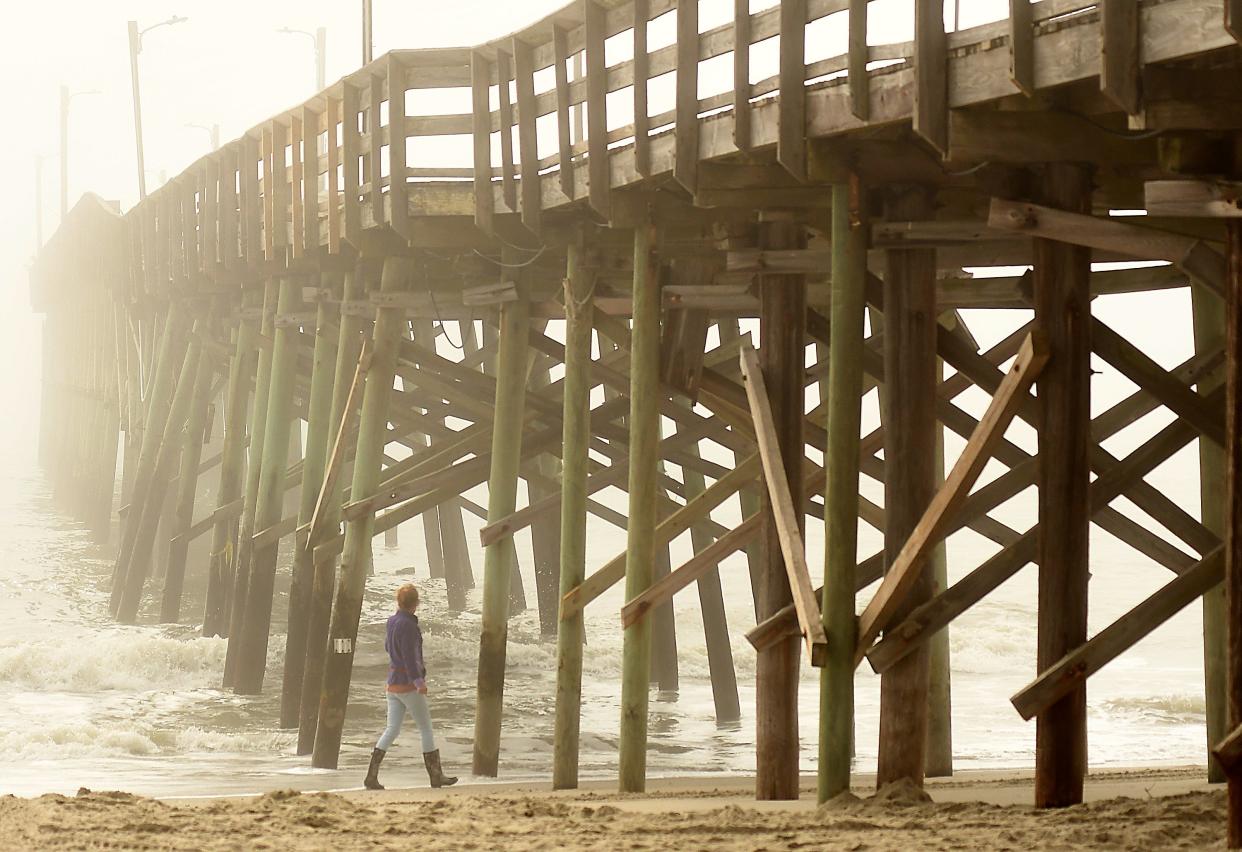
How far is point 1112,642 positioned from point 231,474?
12.7 m

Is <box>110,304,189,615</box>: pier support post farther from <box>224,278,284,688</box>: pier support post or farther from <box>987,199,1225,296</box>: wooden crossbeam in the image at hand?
<box>987,199,1225,296</box>: wooden crossbeam

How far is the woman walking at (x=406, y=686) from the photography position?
9.89 metres

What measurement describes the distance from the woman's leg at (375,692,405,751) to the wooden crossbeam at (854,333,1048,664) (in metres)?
3.58

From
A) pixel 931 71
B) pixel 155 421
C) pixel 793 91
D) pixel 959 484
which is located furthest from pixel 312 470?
pixel 155 421

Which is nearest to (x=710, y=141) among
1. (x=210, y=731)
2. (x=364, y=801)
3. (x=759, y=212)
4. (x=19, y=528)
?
(x=759, y=212)

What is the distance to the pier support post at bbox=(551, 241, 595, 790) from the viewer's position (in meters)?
9.84

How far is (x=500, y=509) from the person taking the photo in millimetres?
11008

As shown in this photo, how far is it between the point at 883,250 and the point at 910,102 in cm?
90

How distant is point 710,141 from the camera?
8312 mm

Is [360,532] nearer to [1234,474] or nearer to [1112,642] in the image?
[1112,642]

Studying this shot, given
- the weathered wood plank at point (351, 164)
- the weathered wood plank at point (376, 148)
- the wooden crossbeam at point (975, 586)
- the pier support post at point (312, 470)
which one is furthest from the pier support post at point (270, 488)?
the wooden crossbeam at point (975, 586)

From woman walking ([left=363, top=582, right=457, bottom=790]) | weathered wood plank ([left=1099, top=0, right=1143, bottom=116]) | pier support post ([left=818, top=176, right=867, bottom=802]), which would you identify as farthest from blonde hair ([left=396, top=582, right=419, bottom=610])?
weathered wood plank ([left=1099, top=0, right=1143, bottom=116])

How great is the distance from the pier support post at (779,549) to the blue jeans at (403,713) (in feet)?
6.89

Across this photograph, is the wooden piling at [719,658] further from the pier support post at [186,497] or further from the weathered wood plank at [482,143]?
the pier support post at [186,497]
